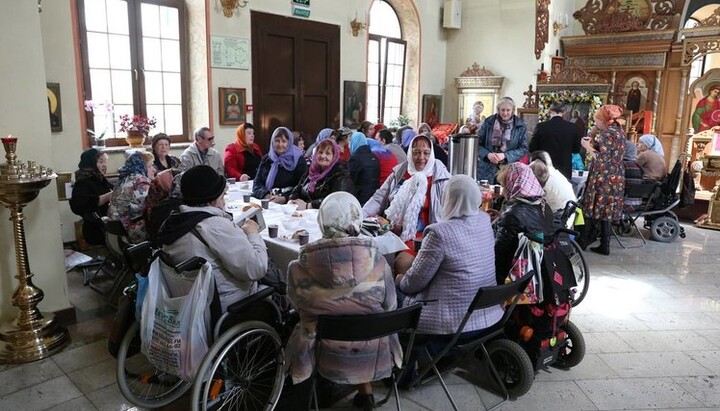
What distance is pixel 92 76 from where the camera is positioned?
18.1ft

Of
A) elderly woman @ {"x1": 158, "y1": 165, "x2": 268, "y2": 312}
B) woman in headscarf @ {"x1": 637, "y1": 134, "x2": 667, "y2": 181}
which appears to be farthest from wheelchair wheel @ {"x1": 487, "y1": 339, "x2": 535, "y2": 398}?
woman in headscarf @ {"x1": 637, "y1": 134, "x2": 667, "y2": 181}

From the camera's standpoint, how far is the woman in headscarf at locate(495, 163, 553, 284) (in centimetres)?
286

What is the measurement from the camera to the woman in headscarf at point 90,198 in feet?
13.7

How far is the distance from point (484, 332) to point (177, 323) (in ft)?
4.78

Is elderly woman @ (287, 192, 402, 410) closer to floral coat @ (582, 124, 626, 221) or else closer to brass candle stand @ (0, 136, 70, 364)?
brass candle stand @ (0, 136, 70, 364)

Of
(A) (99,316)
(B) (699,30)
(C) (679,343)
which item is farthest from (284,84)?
(B) (699,30)

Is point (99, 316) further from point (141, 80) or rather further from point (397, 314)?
point (141, 80)

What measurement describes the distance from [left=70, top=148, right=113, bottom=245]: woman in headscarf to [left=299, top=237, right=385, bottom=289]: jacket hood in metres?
2.77

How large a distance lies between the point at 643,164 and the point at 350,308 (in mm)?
5142

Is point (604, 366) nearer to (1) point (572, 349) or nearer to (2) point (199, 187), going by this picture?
(1) point (572, 349)

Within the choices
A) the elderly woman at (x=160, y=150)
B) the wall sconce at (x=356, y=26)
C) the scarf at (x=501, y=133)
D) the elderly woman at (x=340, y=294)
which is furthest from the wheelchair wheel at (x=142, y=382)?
the wall sconce at (x=356, y=26)

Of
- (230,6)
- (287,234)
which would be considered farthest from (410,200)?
(230,6)

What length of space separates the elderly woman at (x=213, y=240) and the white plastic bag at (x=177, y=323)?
128 mm

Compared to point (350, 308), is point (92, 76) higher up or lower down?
higher up
